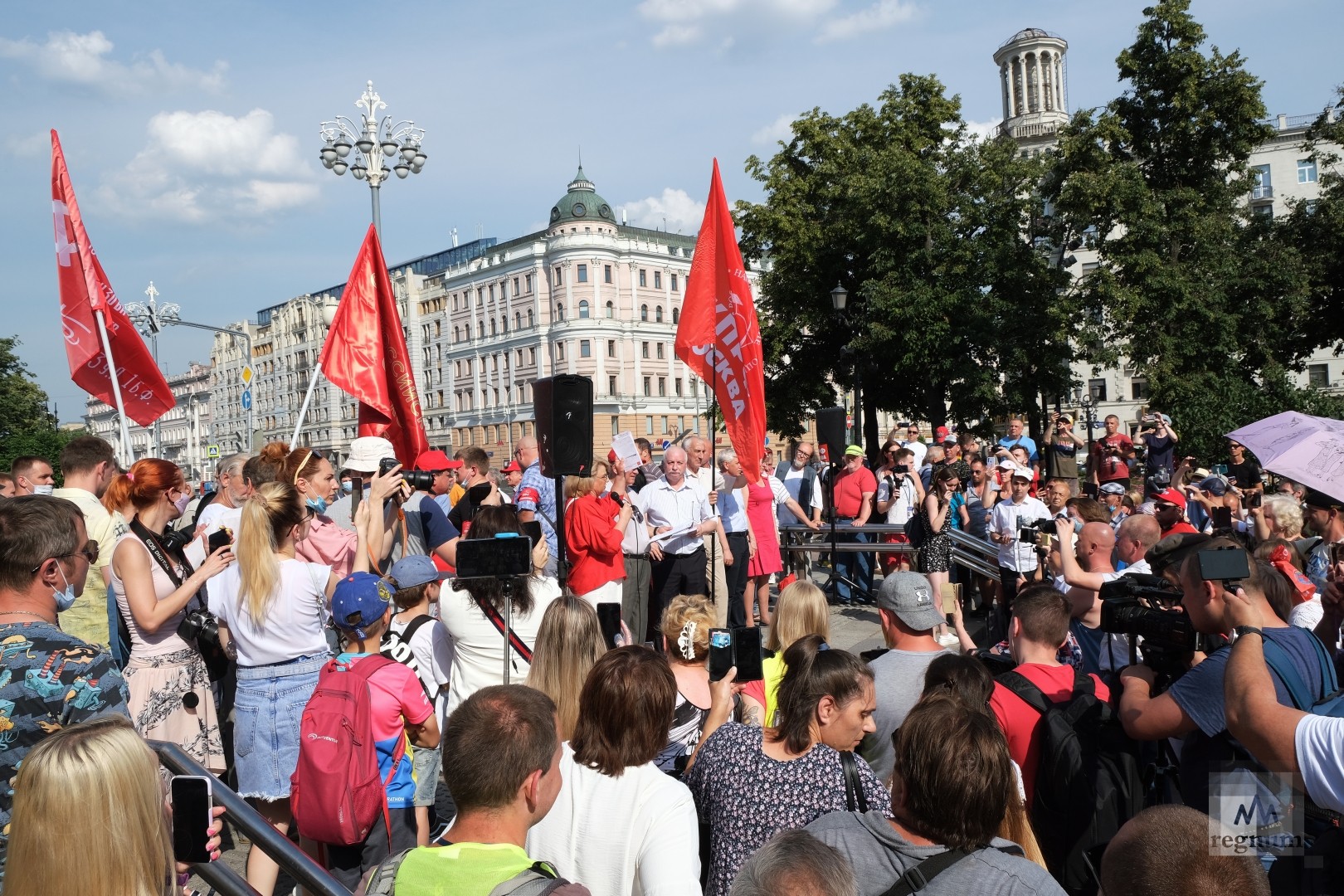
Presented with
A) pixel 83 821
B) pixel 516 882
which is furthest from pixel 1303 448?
pixel 83 821

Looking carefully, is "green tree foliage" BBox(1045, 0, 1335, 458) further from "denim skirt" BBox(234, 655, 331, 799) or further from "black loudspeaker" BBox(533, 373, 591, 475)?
"denim skirt" BBox(234, 655, 331, 799)

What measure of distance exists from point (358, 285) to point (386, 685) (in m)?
4.76

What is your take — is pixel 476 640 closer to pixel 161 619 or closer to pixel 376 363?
pixel 161 619

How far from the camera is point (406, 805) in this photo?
416 centimetres

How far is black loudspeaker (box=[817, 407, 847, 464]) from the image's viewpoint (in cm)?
1182

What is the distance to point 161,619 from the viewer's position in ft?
15.0

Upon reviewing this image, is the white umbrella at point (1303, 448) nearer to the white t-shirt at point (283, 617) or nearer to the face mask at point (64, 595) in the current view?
the white t-shirt at point (283, 617)

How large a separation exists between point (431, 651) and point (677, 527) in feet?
13.9

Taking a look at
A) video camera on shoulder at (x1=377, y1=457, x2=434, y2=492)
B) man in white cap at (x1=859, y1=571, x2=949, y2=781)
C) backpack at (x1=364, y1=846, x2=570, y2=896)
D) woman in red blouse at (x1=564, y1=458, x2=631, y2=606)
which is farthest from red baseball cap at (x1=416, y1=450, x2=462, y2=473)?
backpack at (x1=364, y1=846, x2=570, y2=896)

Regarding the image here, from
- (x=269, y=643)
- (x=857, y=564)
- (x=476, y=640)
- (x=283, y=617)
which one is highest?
(x=283, y=617)

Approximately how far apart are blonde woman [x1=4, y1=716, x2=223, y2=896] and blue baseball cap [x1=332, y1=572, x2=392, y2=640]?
5.87ft

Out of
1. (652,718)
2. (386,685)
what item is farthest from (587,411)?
(652,718)

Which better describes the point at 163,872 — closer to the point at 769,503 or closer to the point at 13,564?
the point at 13,564

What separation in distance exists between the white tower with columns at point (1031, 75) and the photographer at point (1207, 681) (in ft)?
302
